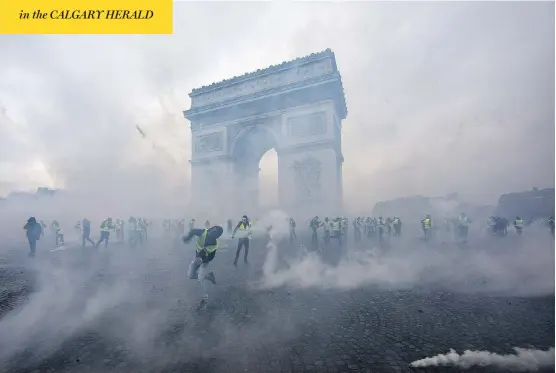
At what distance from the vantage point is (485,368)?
272 centimetres

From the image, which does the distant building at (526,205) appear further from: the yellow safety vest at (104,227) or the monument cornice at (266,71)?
the yellow safety vest at (104,227)

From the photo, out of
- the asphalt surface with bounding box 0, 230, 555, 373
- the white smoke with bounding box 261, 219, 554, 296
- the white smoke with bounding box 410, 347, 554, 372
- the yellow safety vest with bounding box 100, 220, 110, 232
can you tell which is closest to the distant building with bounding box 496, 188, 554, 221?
the white smoke with bounding box 261, 219, 554, 296

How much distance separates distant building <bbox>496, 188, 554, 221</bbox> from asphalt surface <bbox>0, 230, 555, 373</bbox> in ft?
54.8

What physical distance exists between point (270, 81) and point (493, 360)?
2185cm

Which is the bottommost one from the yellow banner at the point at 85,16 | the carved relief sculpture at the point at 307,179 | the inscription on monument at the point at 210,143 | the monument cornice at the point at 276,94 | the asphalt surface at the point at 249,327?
the asphalt surface at the point at 249,327

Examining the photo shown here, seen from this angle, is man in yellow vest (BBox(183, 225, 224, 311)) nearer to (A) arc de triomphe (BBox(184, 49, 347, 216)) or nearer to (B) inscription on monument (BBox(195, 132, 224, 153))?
(A) arc de triomphe (BBox(184, 49, 347, 216))

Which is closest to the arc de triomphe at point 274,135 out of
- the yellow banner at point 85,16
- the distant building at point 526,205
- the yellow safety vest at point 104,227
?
the yellow safety vest at point 104,227

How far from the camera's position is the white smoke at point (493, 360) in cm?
278

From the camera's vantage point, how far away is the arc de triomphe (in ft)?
65.7

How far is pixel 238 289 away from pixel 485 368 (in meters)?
4.09

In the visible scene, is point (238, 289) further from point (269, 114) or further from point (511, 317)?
point (269, 114)

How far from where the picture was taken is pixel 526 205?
19.5 m

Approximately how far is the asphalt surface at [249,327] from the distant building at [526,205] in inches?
658

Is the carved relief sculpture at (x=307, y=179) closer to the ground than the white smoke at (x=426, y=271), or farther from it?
farther from it
